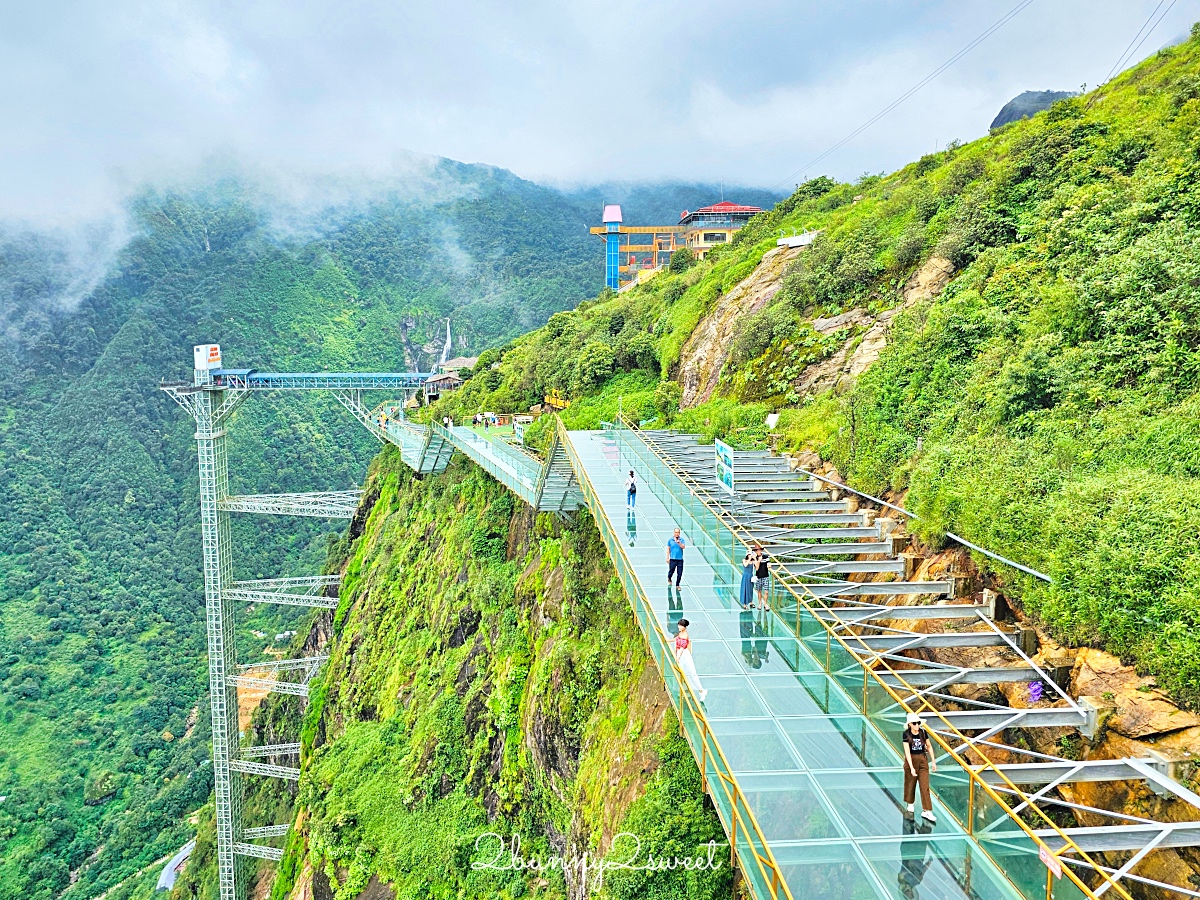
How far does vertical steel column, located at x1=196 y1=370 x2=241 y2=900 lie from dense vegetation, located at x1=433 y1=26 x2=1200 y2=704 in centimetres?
1859

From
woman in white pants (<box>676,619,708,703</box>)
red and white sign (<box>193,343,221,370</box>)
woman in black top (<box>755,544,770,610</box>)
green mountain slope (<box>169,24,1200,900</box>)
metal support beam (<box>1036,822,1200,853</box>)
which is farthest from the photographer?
red and white sign (<box>193,343,221,370</box>)

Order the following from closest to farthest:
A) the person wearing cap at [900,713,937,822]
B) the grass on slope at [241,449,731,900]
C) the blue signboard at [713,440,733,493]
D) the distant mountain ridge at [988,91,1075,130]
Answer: the person wearing cap at [900,713,937,822] < the grass on slope at [241,449,731,900] < the blue signboard at [713,440,733,493] < the distant mountain ridge at [988,91,1075,130]

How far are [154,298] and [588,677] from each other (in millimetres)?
72673

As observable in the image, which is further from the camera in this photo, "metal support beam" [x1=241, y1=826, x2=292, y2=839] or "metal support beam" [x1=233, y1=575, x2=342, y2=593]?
"metal support beam" [x1=233, y1=575, x2=342, y2=593]

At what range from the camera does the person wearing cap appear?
209 inches

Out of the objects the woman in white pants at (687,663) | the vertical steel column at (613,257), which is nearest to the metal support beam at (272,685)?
the woman in white pants at (687,663)

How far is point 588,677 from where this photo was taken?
448 inches

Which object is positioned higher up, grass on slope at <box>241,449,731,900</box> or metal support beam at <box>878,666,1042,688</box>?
metal support beam at <box>878,666,1042,688</box>

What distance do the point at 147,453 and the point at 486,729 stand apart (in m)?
51.5

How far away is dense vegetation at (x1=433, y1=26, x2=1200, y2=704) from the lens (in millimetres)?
6902

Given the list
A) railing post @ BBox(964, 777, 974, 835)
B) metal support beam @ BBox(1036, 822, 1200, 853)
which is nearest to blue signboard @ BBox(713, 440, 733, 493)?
railing post @ BBox(964, 777, 974, 835)

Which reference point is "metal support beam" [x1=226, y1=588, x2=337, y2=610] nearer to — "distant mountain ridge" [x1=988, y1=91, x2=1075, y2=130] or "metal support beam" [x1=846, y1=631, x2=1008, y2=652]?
"metal support beam" [x1=846, y1=631, x2=1008, y2=652]

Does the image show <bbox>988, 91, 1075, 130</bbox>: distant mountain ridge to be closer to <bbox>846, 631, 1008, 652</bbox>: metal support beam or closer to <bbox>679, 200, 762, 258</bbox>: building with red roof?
<bbox>679, 200, 762, 258</bbox>: building with red roof

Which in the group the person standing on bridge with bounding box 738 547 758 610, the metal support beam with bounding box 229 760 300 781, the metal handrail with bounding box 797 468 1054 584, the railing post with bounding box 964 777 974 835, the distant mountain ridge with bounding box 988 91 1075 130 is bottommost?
the metal support beam with bounding box 229 760 300 781
